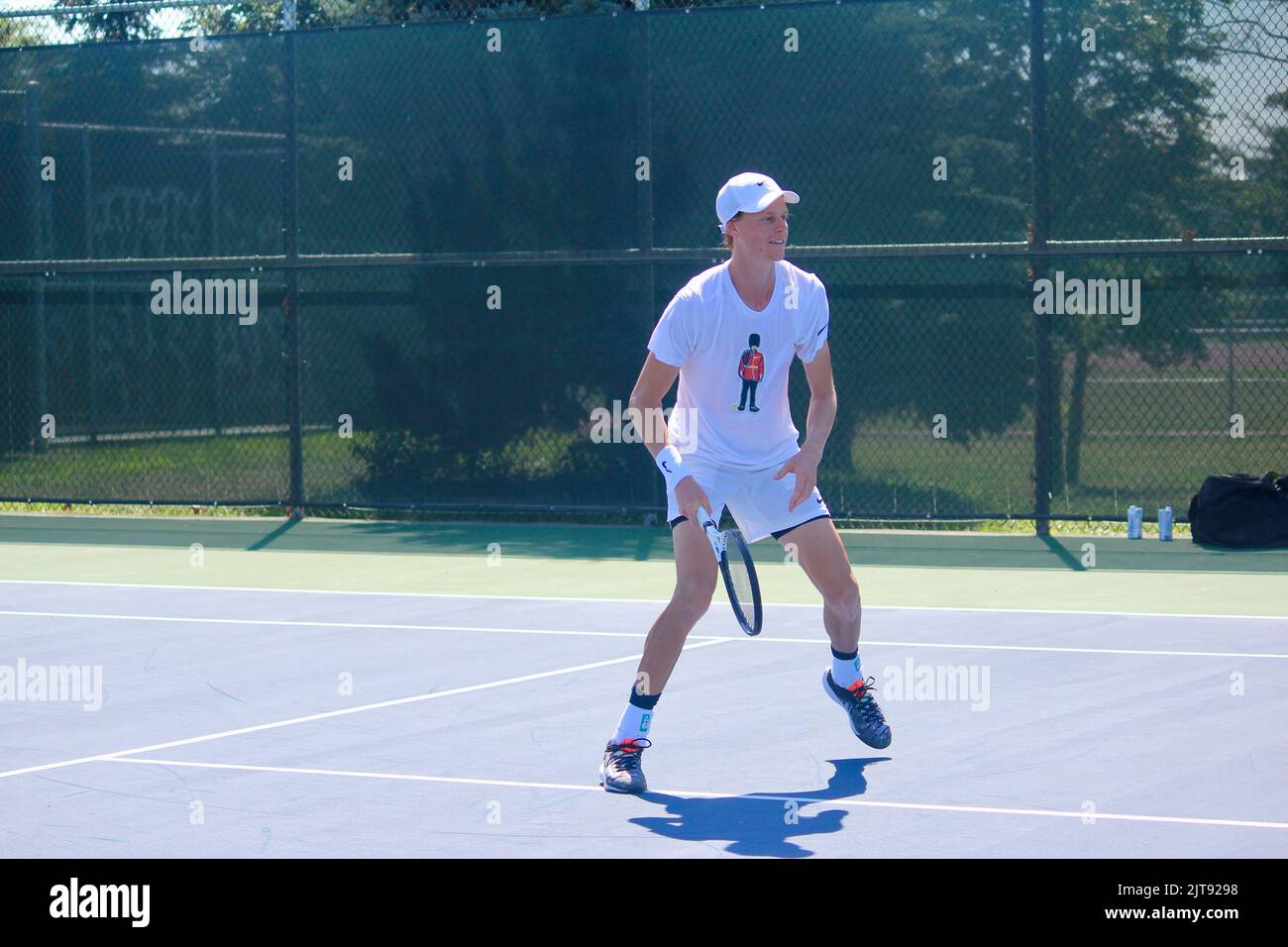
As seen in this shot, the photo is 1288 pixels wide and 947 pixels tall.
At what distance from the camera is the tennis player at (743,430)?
662cm

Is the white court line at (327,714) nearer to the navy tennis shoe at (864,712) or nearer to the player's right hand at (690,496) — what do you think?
the navy tennis shoe at (864,712)

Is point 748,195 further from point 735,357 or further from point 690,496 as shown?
point 690,496

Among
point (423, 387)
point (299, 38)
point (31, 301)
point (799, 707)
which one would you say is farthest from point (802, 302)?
point (31, 301)

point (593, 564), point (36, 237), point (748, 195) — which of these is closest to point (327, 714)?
point (748, 195)

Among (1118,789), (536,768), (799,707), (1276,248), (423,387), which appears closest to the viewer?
(1118,789)

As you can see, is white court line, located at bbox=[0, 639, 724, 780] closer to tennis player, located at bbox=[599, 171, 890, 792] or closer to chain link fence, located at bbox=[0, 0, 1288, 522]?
tennis player, located at bbox=[599, 171, 890, 792]

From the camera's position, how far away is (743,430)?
6848 mm

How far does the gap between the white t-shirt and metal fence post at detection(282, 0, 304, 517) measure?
28.3ft

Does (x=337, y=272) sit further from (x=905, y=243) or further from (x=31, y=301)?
(x=905, y=243)

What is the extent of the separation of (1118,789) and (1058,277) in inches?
293

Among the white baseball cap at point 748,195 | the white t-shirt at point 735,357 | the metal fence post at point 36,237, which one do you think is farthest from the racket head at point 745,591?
the metal fence post at point 36,237

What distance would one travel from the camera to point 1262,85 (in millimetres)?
12695

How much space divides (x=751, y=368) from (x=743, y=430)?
22 centimetres

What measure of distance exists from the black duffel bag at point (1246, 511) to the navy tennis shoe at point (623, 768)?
23.2ft
